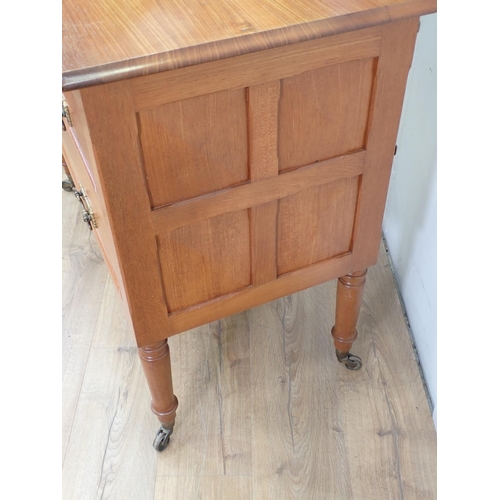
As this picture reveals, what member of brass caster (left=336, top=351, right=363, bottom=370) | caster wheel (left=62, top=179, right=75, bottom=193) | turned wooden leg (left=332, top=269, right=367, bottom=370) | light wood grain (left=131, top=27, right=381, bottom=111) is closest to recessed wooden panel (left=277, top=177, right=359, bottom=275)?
turned wooden leg (left=332, top=269, right=367, bottom=370)

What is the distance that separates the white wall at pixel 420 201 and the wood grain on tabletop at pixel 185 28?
474mm

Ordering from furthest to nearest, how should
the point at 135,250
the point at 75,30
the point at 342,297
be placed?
the point at 342,297 < the point at 135,250 < the point at 75,30

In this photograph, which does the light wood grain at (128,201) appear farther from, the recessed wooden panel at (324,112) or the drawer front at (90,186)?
the recessed wooden panel at (324,112)

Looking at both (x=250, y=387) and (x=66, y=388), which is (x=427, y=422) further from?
(x=66, y=388)

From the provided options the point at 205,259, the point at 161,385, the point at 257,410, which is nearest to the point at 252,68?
the point at 205,259

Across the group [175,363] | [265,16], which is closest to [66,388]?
[175,363]

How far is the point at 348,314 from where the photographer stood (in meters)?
1.24

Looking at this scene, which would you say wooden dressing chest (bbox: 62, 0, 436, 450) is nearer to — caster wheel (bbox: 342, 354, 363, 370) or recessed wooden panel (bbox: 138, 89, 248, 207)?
recessed wooden panel (bbox: 138, 89, 248, 207)

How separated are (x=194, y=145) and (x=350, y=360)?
28.9 inches

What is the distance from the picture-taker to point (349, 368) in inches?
52.7

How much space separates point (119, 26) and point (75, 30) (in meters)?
0.05

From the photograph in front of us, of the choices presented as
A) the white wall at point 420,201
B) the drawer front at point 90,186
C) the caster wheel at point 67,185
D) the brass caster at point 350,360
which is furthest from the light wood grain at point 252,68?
the caster wheel at point 67,185

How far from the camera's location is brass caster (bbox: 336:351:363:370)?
1328 mm

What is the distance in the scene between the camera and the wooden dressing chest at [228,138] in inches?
27.5
